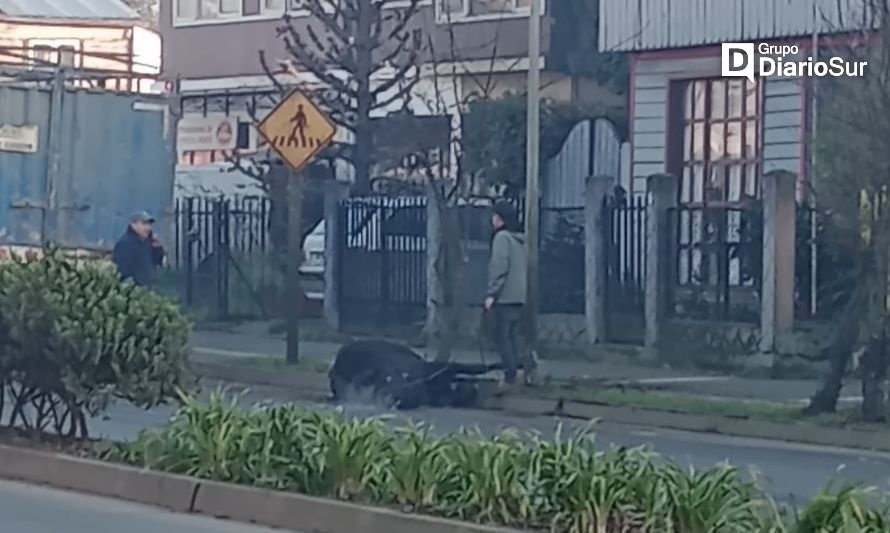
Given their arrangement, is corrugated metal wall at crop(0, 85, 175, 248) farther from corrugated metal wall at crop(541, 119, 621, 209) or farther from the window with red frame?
corrugated metal wall at crop(541, 119, 621, 209)

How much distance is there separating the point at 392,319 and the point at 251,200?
349 cm

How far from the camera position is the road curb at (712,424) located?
1786 cm

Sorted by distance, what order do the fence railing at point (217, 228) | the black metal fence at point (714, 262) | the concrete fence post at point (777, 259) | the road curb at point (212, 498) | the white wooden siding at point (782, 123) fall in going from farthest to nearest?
the fence railing at point (217, 228) < the white wooden siding at point (782, 123) < the black metal fence at point (714, 262) < the concrete fence post at point (777, 259) < the road curb at point (212, 498)

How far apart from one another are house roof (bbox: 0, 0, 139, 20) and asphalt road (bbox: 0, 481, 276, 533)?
Answer: 141 ft

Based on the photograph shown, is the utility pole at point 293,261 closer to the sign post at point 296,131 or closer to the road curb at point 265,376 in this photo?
the sign post at point 296,131

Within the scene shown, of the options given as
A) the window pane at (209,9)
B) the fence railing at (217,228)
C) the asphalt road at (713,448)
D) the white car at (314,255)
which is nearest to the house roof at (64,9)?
the window pane at (209,9)

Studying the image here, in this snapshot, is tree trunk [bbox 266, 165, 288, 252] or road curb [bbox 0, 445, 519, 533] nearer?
road curb [bbox 0, 445, 519, 533]

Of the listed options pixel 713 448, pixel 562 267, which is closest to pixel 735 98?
pixel 562 267

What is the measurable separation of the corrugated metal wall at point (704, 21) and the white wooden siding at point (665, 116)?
457 mm

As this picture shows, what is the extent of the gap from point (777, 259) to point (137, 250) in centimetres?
720

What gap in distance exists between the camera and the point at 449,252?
85.3 ft

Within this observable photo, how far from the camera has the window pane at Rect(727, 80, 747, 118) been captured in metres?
28.7

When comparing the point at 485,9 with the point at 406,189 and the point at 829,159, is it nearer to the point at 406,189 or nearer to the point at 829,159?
the point at 406,189

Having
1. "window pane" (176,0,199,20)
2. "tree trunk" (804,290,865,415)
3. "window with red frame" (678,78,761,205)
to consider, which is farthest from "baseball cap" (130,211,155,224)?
"window pane" (176,0,199,20)
